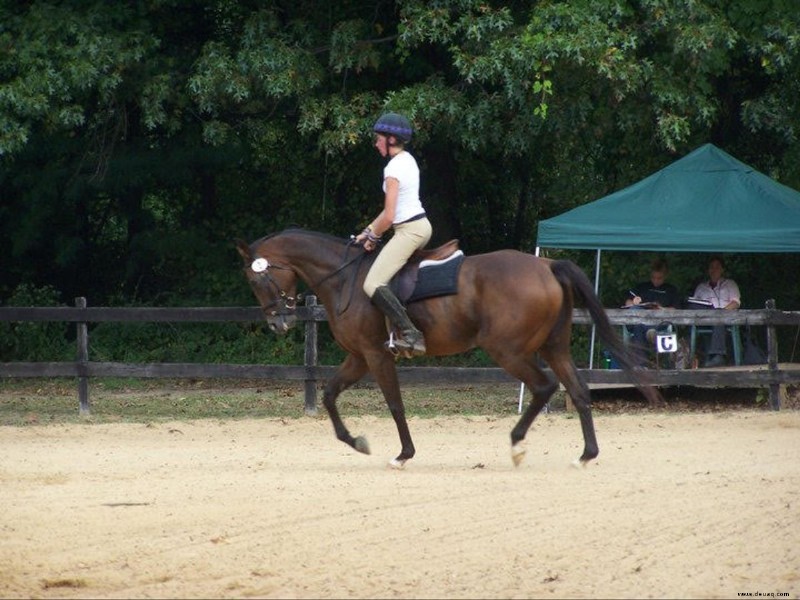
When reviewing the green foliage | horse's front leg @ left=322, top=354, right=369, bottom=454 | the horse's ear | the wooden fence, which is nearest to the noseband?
the horse's ear

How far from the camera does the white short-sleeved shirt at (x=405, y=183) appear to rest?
11.1 m

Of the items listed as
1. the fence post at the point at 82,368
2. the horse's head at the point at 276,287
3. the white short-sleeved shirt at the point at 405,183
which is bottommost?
the fence post at the point at 82,368

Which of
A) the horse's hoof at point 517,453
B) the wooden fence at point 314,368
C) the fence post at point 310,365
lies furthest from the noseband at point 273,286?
the fence post at point 310,365

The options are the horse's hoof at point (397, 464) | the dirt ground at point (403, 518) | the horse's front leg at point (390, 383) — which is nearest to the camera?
the dirt ground at point (403, 518)

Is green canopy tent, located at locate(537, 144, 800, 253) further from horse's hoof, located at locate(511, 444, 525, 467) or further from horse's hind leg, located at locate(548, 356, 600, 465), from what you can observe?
horse's hoof, located at locate(511, 444, 525, 467)

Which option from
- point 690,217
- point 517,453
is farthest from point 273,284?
point 690,217

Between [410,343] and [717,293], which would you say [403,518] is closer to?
[410,343]

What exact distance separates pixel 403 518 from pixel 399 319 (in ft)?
8.70

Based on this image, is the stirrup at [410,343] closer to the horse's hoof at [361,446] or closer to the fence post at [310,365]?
the horse's hoof at [361,446]

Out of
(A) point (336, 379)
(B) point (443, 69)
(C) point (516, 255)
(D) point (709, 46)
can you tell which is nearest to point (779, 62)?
(D) point (709, 46)

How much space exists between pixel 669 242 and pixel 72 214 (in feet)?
34.4

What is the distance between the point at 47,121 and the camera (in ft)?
58.4

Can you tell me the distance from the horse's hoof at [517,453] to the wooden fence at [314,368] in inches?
167

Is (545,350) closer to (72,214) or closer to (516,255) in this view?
(516,255)
